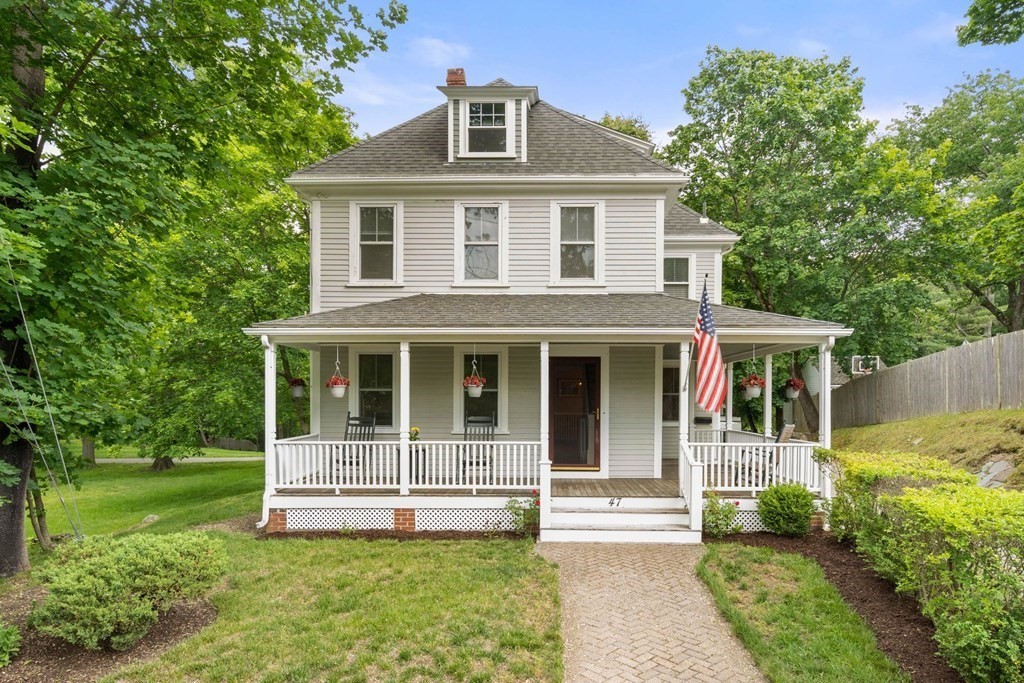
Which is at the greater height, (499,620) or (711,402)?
(711,402)

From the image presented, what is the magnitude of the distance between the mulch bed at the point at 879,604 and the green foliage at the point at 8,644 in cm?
745

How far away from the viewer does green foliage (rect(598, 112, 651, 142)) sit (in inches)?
854

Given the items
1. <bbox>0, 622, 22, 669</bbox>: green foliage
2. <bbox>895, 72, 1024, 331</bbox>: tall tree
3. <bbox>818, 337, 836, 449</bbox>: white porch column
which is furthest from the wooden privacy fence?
<bbox>0, 622, 22, 669</bbox>: green foliage

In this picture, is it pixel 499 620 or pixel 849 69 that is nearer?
pixel 499 620

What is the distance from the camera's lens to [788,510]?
734 cm

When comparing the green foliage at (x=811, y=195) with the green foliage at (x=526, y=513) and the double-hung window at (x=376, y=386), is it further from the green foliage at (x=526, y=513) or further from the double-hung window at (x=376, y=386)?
the green foliage at (x=526, y=513)

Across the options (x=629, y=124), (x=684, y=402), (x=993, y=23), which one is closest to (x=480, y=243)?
(x=684, y=402)

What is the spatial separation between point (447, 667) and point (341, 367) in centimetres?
672

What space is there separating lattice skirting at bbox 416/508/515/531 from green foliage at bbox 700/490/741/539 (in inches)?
120

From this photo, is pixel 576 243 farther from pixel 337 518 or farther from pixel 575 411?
pixel 337 518

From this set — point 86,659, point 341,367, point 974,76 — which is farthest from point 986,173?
point 86,659

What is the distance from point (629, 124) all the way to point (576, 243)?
579 inches

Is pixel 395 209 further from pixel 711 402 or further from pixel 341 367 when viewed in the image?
pixel 711 402

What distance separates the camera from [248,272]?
13.5 meters
